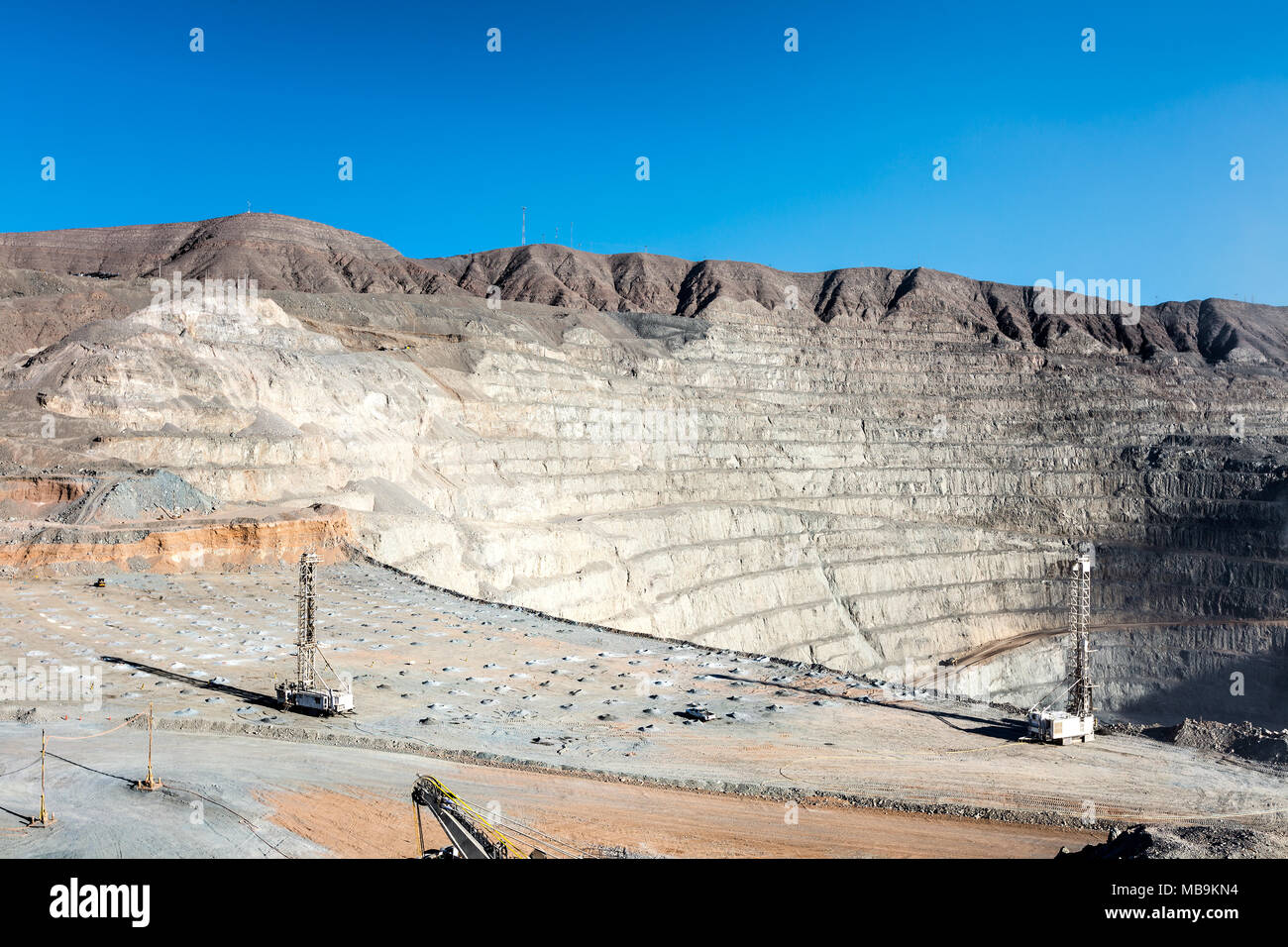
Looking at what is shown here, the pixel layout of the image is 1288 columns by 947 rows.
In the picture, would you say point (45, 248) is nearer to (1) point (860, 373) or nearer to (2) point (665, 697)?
(1) point (860, 373)

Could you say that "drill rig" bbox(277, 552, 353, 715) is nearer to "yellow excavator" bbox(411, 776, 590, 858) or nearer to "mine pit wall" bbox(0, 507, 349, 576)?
"yellow excavator" bbox(411, 776, 590, 858)

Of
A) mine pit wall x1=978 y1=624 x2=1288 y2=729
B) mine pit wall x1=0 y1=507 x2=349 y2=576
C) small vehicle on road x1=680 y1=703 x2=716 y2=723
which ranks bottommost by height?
mine pit wall x1=978 y1=624 x2=1288 y2=729

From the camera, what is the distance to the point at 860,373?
289 ft

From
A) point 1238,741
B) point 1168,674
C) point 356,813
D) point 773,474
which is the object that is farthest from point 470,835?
point 1168,674

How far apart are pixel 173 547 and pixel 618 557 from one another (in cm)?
2368

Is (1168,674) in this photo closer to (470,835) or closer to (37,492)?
(470,835)

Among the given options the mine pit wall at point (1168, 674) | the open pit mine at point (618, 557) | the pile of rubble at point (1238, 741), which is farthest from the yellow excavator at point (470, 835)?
the mine pit wall at point (1168, 674)

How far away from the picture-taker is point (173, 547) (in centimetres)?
3266

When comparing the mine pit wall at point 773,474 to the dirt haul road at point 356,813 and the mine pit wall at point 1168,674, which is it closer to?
the mine pit wall at point 1168,674

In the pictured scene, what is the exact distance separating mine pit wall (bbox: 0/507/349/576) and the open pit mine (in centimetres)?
13

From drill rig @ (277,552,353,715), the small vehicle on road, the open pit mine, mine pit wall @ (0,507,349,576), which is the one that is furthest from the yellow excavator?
mine pit wall @ (0,507,349,576)

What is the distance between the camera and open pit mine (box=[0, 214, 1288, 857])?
16234 millimetres

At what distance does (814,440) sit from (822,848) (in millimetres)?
61046
